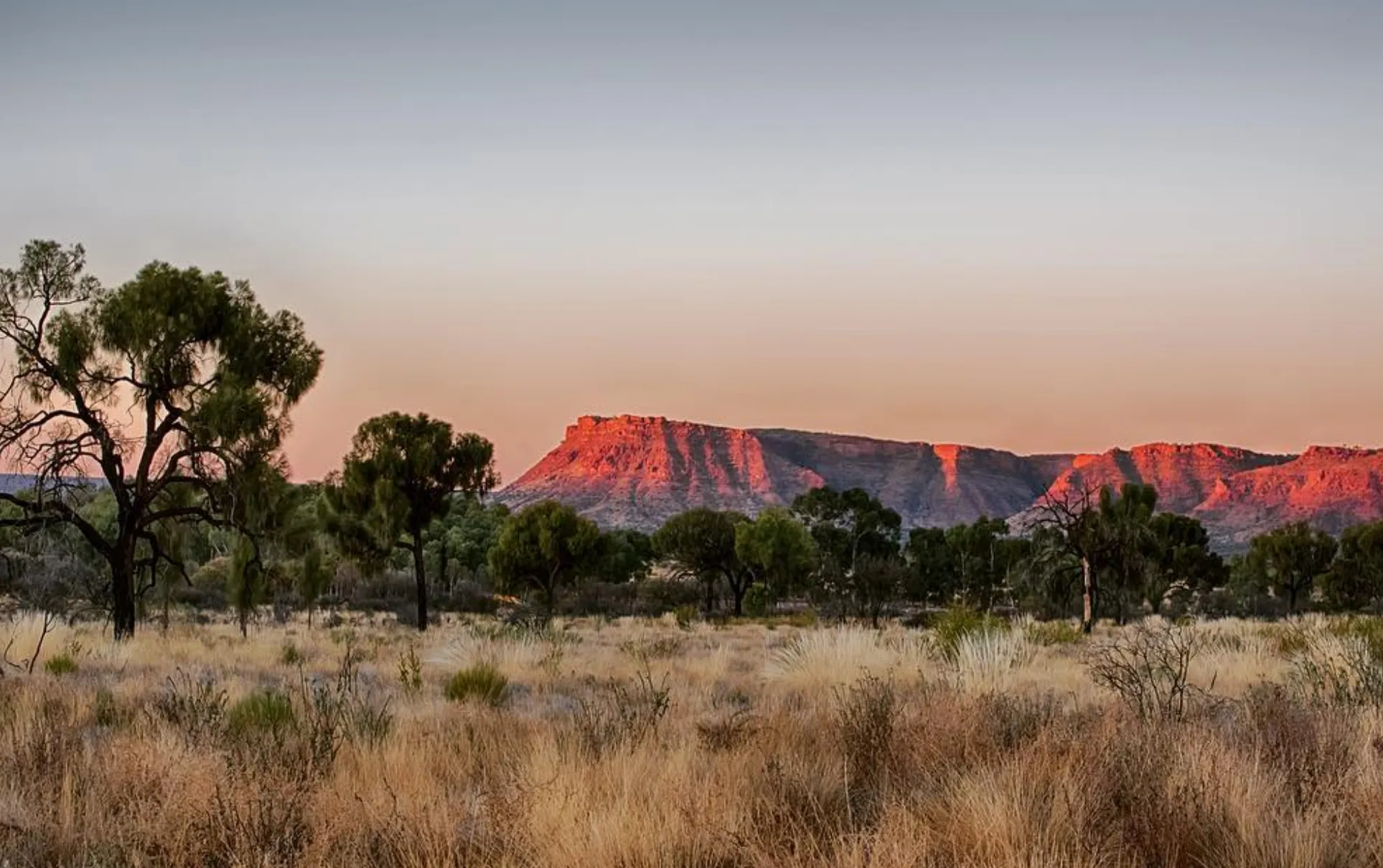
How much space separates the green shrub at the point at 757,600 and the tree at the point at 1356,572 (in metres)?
35.9

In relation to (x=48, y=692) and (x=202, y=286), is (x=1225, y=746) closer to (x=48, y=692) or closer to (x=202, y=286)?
(x=48, y=692)

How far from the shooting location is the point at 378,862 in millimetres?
4336

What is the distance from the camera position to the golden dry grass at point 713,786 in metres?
4.18

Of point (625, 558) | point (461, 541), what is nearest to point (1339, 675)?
point (461, 541)

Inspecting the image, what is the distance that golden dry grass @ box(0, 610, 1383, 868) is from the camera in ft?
13.7

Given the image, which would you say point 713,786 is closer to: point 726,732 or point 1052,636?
point 726,732

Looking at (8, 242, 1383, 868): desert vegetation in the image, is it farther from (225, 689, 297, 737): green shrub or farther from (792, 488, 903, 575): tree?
(792, 488, 903, 575): tree

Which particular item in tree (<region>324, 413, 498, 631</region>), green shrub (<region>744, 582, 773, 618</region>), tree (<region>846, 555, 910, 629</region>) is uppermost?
tree (<region>324, 413, 498, 631</region>)

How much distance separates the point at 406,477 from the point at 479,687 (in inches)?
996

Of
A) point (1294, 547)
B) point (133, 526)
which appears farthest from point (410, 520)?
point (1294, 547)

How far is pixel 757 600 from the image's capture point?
59.2 meters

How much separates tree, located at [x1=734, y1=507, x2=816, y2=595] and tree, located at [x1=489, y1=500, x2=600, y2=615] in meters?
9.39

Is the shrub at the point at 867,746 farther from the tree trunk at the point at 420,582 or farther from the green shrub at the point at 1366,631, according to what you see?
the tree trunk at the point at 420,582

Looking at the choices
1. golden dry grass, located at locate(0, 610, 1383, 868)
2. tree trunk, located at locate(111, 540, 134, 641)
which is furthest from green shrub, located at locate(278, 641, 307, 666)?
golden dry grass, located at locate(0, 610, 1383, 868)
